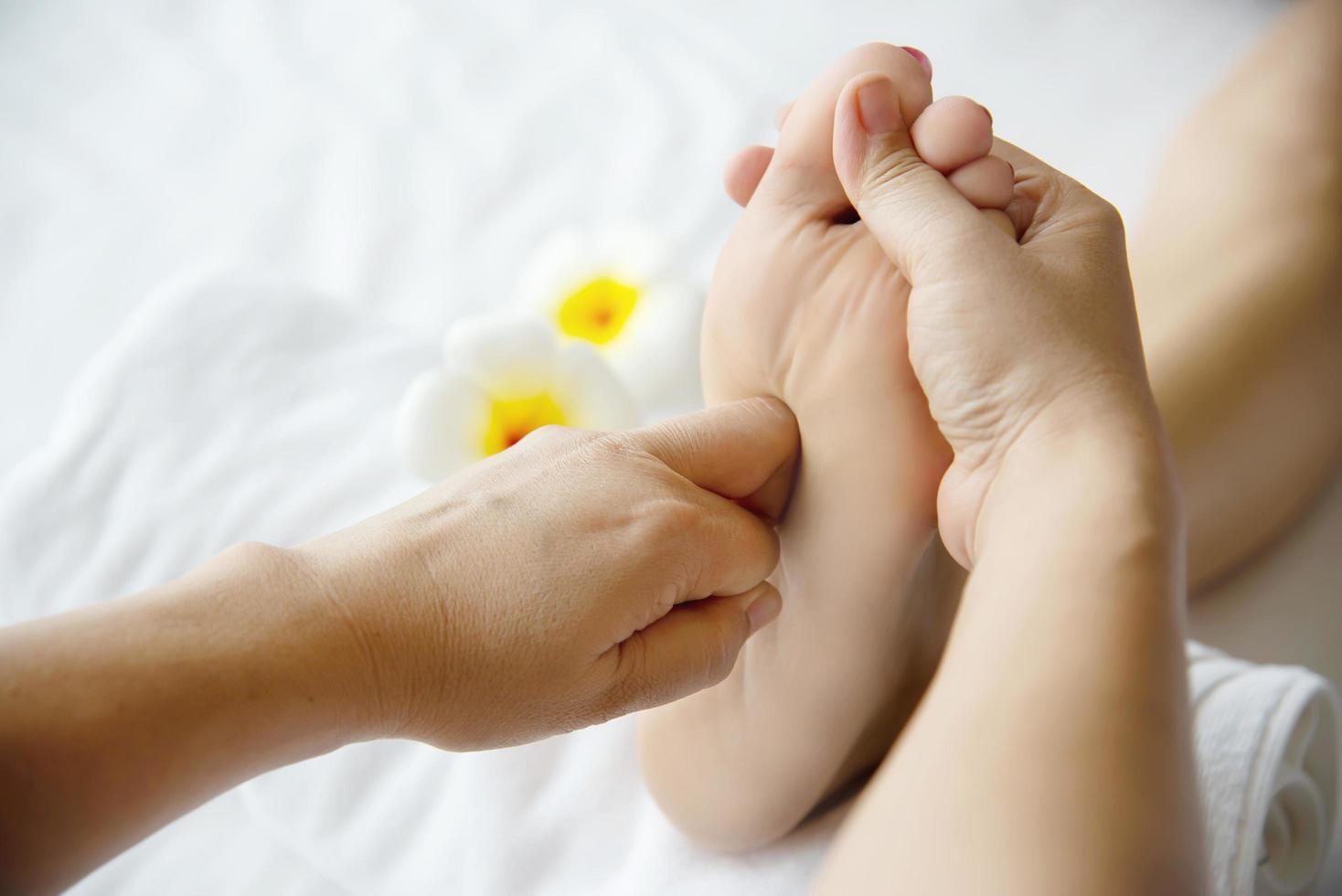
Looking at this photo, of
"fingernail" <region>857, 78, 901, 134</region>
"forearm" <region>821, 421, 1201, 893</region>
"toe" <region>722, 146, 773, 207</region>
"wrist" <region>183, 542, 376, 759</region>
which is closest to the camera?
"forearm" <region>821, 421, 1201, 893</region>

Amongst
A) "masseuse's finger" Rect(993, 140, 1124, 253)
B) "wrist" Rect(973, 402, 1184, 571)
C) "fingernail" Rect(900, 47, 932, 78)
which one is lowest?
"wrist" Rect(973, 402, 1184, 571)

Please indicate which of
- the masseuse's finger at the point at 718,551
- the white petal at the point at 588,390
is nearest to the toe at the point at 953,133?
the masseuse's finger at the point at 718,551

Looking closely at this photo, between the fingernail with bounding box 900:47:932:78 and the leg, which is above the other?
the fingernail with bounding box 900:47:932:78

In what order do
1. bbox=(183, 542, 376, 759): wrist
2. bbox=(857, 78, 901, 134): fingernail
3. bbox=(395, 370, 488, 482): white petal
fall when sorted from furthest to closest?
1. bbox=(395, 370, 488, 482): white petal
2. bbox=(857, 78, 901, 134): fingernail
3. bbox=(183, 542, 376, 759): wrist

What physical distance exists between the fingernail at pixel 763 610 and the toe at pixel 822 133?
0.76 ft

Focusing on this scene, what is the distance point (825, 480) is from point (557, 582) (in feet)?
0.58

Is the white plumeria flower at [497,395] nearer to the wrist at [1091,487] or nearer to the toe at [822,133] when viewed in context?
the toe at [822,133]

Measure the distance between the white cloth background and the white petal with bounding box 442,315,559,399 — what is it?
163 millimetres

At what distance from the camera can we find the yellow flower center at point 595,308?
0.98 m

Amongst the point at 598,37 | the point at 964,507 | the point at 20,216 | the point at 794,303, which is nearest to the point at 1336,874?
the point at 964,507

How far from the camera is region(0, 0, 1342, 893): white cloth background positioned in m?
0.80

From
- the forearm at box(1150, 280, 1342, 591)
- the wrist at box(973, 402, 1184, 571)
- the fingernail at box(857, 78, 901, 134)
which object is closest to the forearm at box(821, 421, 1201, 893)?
the wrist at box(973, 402, 1184, 571)

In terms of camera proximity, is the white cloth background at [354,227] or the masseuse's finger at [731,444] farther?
the white cloth background at [354,227]

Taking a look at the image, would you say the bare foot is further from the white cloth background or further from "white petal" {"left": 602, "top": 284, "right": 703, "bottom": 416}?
"white petal" {"left": 602, "top": 284, "right": 703, "bottom": 416}
